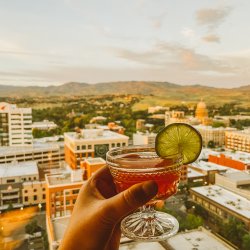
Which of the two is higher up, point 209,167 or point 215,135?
point 215,135

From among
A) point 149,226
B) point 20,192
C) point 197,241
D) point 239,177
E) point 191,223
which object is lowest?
point 20,192

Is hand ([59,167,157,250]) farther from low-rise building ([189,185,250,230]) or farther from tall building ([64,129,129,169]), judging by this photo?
tall building ([64,129,129,169])

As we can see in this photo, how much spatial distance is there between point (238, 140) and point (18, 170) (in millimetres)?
6488

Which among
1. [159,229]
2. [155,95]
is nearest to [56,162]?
[155,95]

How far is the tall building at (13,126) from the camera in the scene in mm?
8891

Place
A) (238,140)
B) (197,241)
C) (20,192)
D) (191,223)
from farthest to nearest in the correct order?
(238,140) → (20,192) → (191,223) → (197,241)

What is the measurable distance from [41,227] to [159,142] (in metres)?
4.32

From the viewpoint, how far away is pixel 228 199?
4.63 m

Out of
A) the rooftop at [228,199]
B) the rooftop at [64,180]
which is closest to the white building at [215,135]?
the rooftop at [228,199]

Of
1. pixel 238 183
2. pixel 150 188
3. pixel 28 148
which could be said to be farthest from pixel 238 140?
pixel 150 188

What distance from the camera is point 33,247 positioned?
13.2 feet

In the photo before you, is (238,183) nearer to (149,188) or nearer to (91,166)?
(91,166)

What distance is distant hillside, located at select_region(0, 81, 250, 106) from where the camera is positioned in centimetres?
504

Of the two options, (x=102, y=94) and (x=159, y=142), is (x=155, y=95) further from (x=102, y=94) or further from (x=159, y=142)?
(x=159, y=142)
